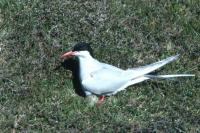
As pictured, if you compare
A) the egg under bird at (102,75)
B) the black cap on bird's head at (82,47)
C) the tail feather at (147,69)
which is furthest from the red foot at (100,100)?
the black cap on bird's head at (82,47)

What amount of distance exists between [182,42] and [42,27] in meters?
1.84

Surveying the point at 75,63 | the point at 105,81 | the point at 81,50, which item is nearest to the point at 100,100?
the point at 105,81

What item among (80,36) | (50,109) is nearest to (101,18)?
(80,36)

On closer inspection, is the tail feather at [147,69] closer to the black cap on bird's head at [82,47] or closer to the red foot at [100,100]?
the red foot at [100,100]

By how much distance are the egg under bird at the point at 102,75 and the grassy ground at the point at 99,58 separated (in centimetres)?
15

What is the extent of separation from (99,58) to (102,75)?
651mm

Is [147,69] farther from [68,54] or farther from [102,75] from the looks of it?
[68,54]

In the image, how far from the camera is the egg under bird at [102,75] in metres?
8.19

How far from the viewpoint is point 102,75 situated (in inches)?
324

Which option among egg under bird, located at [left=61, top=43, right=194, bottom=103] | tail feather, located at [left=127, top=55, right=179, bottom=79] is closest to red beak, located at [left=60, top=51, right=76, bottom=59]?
egg under bird, located at [left=61, top=43, right=194, bottom=103]

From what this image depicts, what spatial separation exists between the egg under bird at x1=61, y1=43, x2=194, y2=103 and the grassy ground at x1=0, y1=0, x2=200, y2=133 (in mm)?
151

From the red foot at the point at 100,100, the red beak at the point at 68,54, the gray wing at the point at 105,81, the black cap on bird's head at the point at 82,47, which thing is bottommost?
the red foot at the point at 100,100

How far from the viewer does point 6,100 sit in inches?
321

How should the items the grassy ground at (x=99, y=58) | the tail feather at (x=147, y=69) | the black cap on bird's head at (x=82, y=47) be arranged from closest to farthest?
the grassy ground at (x=99, y=58) < the tail feather at (x=147, y=69) < the black cap on bird's head at (x=82, y=47)
